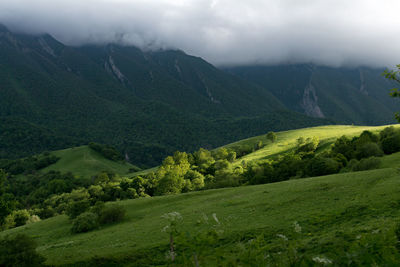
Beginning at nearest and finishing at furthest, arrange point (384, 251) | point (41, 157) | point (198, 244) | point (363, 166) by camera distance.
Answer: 1. point (198, 244)
2. point (384, 251)
3. point (363, 166)
4. point (41, 157)

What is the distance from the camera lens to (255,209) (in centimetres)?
2784

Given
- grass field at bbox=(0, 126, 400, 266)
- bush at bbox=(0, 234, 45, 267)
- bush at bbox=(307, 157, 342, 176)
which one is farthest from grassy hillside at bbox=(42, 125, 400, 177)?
bush at bbox=(0, 234, 45, 267)

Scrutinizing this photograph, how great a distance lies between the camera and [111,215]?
37.3 m

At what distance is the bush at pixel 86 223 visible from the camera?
3441 centimetres

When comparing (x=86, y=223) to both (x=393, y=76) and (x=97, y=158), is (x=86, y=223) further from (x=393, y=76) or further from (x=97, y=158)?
(x=97, y=158)

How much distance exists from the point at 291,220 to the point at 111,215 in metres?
25.7

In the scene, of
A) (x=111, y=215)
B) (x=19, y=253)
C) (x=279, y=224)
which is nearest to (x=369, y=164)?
(x=279, y=224)

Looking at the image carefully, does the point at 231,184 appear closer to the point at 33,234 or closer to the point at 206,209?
the point at 206,209

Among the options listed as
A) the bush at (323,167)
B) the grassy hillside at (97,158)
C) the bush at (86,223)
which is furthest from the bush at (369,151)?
the grassy hillside at (97,158)

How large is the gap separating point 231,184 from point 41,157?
16234cm

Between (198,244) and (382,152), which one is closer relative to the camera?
(198,244)

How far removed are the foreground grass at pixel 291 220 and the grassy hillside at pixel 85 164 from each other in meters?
132

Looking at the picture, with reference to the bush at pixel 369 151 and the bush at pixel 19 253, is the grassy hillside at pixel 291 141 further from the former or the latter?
the bush at pixel 19 253

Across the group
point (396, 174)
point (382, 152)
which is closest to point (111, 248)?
point (396, 174)
